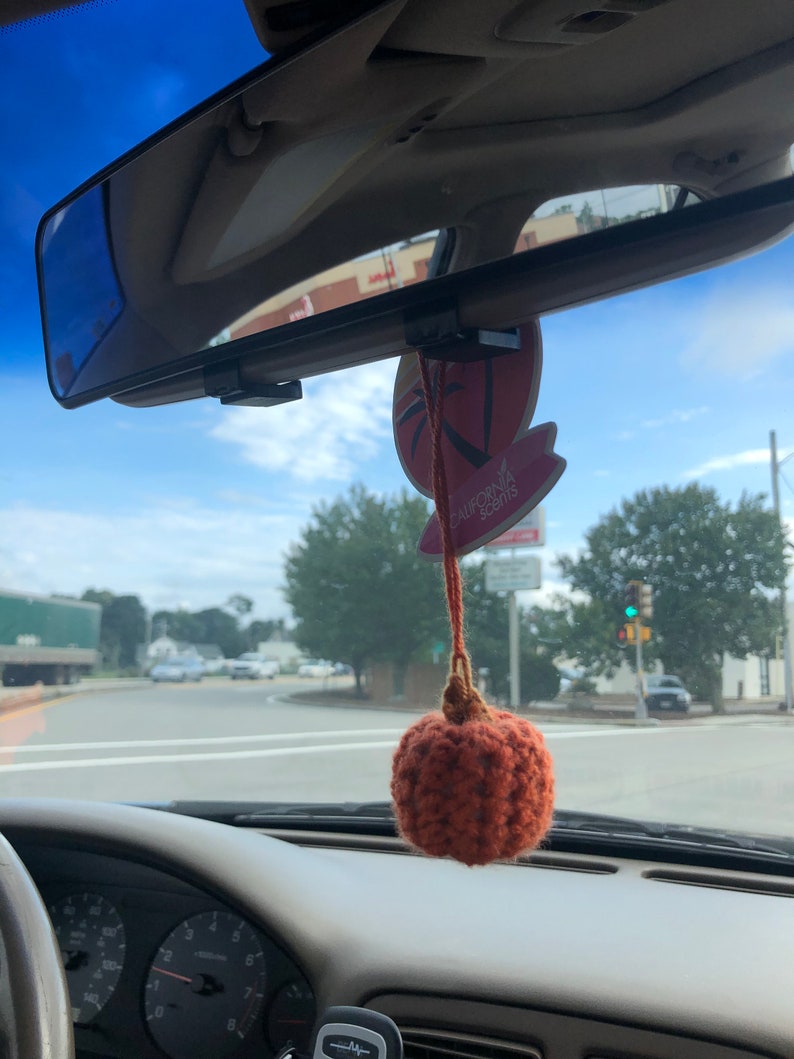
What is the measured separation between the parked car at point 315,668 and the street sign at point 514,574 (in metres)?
1.37

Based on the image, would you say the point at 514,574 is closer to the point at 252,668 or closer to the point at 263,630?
the point at 263,630

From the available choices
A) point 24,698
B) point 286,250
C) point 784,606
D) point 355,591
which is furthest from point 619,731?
point 24,698

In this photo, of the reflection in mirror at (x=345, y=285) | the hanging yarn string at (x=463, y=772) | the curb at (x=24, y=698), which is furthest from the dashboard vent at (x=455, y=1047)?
the curb at (x=24, y=698)

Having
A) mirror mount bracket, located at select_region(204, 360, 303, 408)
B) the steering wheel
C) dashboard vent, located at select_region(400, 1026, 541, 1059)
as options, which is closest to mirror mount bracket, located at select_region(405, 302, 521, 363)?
mirror mount bracket, located at select_region(204, 360, 303, 408)

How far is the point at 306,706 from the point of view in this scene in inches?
195

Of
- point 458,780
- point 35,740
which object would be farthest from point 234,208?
point 35,740

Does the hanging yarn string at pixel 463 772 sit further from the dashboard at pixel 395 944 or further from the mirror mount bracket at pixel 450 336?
the dashboard at pixel 395 944

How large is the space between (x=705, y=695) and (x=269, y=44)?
100 inches

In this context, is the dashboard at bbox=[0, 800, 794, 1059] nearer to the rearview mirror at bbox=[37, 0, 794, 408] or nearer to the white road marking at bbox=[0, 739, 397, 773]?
the white road marking at bbox=[0, 739, 397, 773]

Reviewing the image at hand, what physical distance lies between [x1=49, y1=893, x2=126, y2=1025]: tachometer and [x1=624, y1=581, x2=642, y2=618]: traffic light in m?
2.06

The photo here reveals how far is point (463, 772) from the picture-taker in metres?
1.36

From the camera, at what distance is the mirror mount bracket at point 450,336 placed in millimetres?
1416

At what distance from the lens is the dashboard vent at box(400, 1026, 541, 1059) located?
2363 mm

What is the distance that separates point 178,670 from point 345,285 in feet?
11.8
